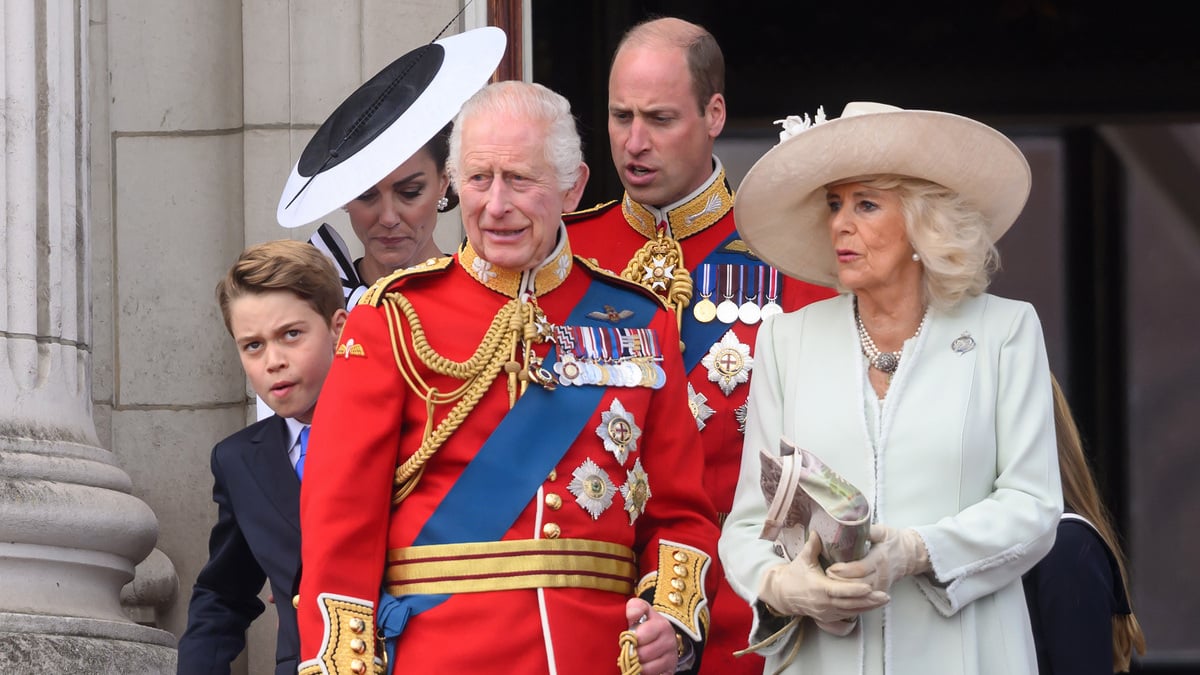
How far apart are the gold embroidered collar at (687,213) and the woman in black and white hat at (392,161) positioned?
1.39 ft

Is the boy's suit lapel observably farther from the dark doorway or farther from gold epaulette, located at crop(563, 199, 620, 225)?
the dark doorway

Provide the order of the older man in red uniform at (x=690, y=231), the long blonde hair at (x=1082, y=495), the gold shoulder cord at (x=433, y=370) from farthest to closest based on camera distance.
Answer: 1. the older man in red uniform at (x=690, y=231)
2. the long blonde hair at (x=1082, y=495)
3. the gold shoulder cord at (x=433, y=370)

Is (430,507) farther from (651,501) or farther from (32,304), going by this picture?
(32,304)

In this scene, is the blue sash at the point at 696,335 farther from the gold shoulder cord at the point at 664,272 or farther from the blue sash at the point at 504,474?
the blue sash at the point at 504,474

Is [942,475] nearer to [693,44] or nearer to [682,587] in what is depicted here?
[682,587]

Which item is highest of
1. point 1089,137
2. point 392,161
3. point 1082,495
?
point 1089,137

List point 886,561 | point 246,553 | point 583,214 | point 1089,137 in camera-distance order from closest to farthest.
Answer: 1. point 886,561
2. point 246,553
3. point 583,214
4. point 1089,137

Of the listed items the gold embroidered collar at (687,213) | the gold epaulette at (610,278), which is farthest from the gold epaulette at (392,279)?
the gold embroidered collar at (687,213)

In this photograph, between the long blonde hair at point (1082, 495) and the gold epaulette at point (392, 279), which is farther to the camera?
the long blonde hair at point (1082, 495)

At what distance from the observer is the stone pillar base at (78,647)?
15.5ft

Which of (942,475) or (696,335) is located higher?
(696,335)

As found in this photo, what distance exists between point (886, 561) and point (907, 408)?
1.08 ft

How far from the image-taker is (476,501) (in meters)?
3.84

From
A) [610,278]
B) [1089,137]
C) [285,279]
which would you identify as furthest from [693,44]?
[1089,137]
